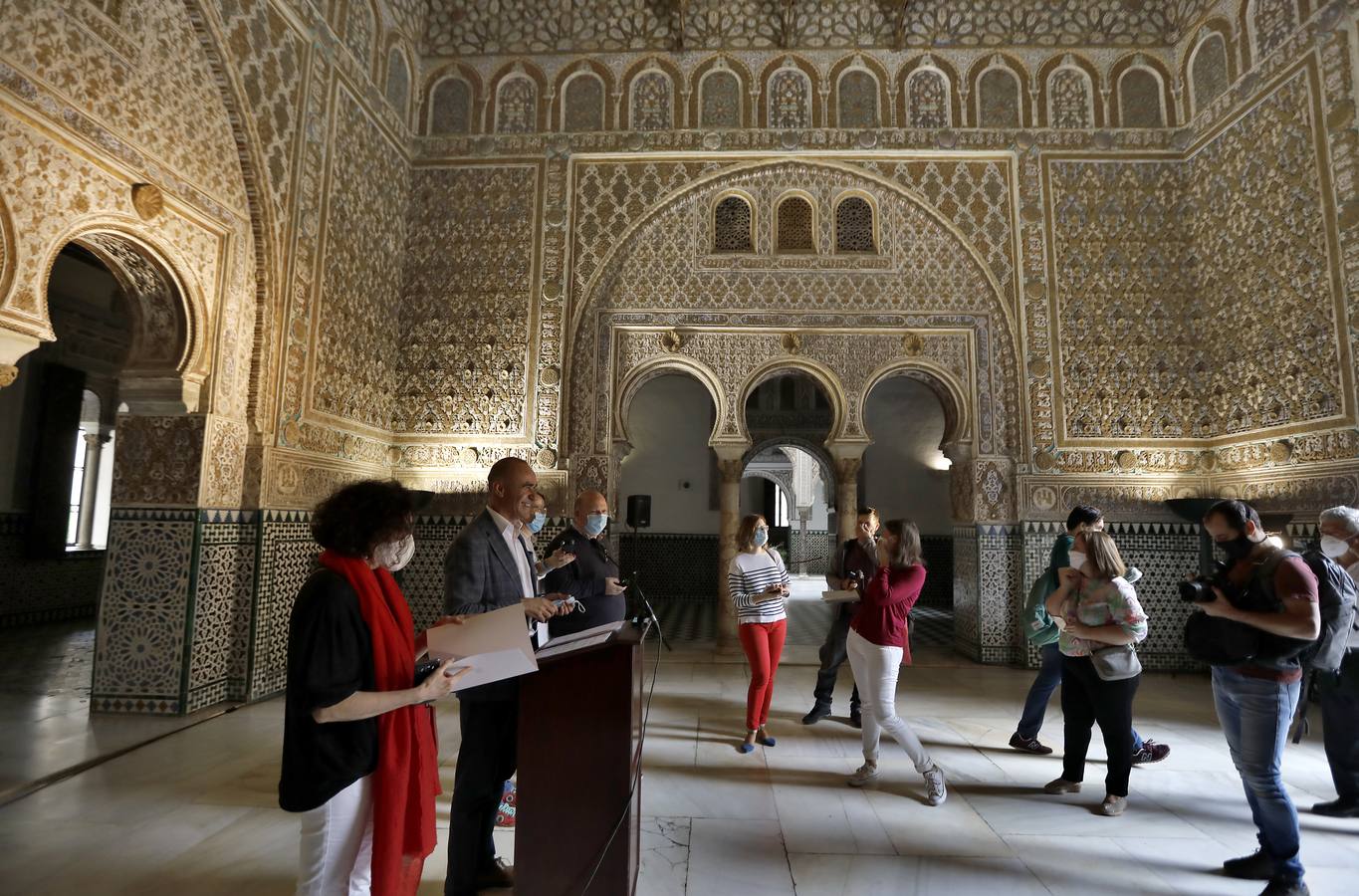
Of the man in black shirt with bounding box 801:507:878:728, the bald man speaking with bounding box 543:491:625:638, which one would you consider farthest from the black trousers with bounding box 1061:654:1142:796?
the bald man speaking with bounding box 543:491:625:638

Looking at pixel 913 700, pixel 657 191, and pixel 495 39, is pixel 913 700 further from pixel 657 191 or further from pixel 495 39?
pixel 495 39

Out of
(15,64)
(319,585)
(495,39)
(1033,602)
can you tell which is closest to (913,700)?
(1033,602)

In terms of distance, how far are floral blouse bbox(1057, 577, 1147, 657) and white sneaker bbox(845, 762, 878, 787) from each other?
112cm

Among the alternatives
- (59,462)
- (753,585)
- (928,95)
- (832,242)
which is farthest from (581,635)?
(59,462)

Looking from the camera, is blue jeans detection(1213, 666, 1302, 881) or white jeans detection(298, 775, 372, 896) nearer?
white jeans detection(298, 775, 372, 896)

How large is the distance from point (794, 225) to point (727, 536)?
11.0ft

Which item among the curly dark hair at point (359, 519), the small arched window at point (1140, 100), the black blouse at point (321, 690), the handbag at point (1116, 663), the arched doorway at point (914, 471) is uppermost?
the small arched window at point (1140, 100)

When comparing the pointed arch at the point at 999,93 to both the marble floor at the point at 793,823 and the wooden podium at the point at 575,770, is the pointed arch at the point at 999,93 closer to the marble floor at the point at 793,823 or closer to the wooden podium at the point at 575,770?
the marble floor at the point at 793,823

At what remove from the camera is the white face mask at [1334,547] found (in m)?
3.29

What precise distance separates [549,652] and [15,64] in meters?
3.97

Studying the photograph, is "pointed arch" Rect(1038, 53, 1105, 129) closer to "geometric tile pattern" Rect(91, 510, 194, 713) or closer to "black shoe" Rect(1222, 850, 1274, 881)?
"black shoe" Rect(1222, 850, 1274, 881)

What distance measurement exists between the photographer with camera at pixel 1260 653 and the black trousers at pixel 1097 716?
1.68ft

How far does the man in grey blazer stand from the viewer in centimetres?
230

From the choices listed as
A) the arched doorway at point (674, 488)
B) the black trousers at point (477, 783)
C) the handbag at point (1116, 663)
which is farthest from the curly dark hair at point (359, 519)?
the arched doorway at point (674, 488)
